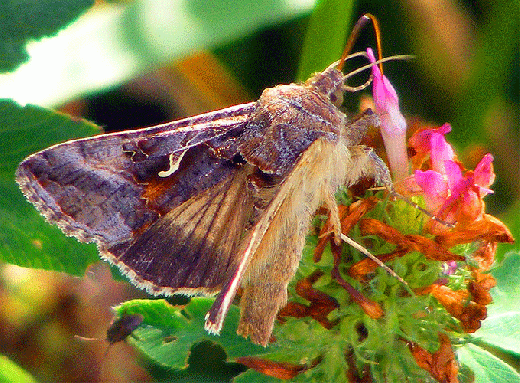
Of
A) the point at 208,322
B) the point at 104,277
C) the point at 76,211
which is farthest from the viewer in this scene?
the point at 104,277

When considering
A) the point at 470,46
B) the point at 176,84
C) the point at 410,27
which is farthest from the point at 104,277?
the point at 470,46

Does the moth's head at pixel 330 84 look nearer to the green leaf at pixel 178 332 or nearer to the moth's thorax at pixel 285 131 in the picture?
the moth's thorax at pixel 285 131

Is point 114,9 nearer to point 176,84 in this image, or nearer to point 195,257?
point 176,84

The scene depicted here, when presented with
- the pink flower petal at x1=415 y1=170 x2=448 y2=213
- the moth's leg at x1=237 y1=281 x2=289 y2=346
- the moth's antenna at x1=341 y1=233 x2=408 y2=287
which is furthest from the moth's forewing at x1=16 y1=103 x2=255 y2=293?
the pink flower petal at x1=415 y1=170 x2=448 y2=213

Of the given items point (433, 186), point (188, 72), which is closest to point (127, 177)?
point (433, 186)

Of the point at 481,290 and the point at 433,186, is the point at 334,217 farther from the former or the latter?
the point at 481,290

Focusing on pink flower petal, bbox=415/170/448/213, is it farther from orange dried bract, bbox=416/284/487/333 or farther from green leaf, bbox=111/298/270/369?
green leaf, bbox=111/298/270/369

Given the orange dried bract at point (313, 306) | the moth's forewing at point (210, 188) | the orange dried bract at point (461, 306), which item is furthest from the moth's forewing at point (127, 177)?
the orange dried bract at point (461, 306)
